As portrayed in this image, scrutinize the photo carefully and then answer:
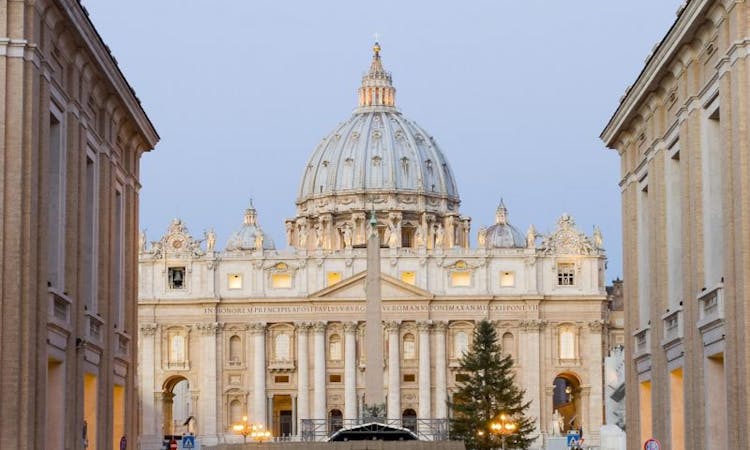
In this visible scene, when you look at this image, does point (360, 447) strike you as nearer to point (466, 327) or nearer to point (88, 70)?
point (88, 70)

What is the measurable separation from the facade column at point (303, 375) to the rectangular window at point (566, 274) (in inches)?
740

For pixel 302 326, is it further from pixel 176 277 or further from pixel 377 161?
pixel 377 161

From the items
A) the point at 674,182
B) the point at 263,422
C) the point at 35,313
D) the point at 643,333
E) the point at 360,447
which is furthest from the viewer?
the point at 263,422

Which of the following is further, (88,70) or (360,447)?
(360,447)

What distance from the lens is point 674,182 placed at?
38531 millimetres

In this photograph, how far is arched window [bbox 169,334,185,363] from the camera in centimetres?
13475

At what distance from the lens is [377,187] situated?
548ft

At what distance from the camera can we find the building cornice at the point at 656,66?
33438 mm

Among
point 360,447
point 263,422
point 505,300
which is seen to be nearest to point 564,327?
point 505,300

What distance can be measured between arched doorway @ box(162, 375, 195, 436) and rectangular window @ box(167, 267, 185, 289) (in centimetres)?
674

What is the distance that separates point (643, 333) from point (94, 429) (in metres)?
13.2

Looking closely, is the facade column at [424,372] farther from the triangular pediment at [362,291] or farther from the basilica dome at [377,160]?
the basilica dome at [377,160]

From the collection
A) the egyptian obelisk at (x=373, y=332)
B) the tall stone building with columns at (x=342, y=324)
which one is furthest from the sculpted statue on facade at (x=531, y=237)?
the egyptian obelisk at (x=373, y=332)

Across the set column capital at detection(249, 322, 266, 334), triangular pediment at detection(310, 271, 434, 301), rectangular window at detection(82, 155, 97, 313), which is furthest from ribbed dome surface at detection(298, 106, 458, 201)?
rectangular window at detection(82, 155, 97, 313)
